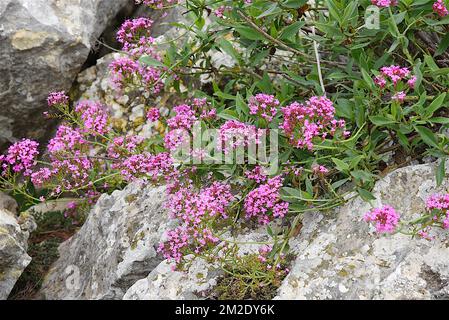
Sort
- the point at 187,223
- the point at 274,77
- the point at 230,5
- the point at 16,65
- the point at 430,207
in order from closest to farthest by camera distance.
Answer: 1. the point at 430,207
2. the point at 187,223
3. the point at 230,5
4. the point at 274,77
5. the point at 16,65

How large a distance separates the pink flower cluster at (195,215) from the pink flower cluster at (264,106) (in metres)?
0.47

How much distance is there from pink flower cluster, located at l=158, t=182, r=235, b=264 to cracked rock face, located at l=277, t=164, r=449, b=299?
508 millimetres

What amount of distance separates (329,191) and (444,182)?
65 cm

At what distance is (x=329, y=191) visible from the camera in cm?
388

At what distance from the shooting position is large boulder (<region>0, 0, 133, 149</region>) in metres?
6.05

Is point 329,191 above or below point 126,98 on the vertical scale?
above

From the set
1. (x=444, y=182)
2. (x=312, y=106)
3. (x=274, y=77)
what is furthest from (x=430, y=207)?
(x=274, y=77)

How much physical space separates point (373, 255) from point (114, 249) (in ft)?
6.79

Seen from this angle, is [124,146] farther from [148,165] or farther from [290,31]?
[290,31]

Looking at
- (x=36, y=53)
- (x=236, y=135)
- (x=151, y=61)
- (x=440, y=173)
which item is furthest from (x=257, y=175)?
(x=36, y=53)

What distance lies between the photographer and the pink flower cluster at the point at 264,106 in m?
3.77

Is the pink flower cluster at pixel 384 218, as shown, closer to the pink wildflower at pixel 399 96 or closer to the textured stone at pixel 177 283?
the pink wildflower at pixel 399 96

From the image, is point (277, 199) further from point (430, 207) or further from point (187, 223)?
point (430, 207)

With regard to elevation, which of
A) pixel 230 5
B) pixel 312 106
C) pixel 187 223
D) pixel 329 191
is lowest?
pixel 329 191
